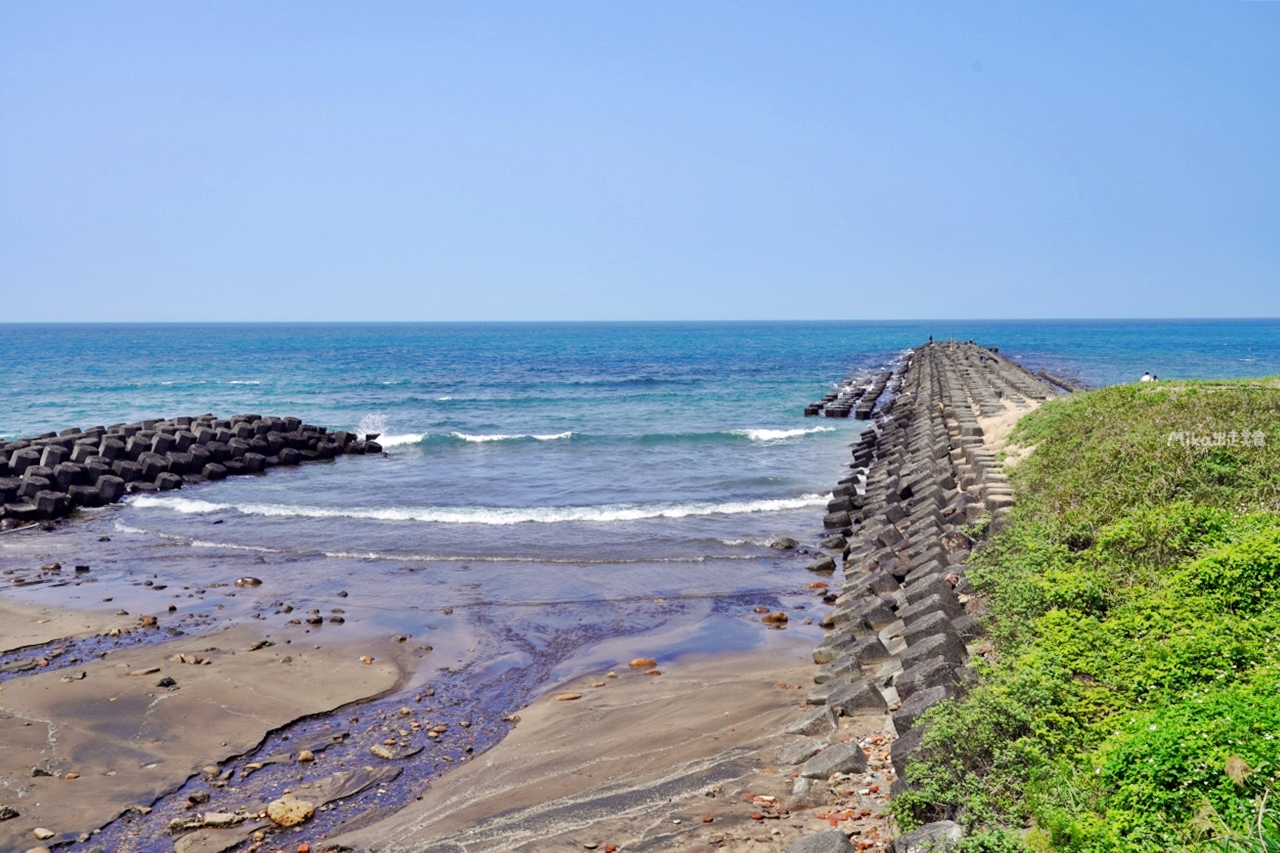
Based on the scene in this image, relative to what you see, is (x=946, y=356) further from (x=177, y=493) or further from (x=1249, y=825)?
(x=1249, y=825)

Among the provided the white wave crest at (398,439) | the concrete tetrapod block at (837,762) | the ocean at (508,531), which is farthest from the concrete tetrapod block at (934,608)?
the white wave crest at (398,439)

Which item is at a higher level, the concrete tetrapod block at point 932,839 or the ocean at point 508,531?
the concrete tetrapod block at point 932,839

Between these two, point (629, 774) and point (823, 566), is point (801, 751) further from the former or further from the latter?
point (823, 566)

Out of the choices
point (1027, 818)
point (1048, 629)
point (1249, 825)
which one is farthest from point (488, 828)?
point (1249, 825)

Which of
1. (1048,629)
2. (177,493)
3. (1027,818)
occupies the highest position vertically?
(1048,629)

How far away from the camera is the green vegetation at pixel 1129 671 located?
434 centimetres

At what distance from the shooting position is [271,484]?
83.6 feet

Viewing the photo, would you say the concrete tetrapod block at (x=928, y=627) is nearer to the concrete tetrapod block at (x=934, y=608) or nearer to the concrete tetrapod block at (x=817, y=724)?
the concrete tetrapod block at (x=934, y=608)

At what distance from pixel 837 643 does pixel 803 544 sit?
6.49 m

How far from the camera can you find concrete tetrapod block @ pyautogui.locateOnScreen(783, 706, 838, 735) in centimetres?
773

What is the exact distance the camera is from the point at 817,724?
25.7 feet

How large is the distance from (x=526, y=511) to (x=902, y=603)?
11728mm

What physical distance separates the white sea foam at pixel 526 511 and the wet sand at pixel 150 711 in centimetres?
762

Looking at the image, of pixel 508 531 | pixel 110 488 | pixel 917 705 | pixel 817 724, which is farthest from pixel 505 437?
pixel 917 705
